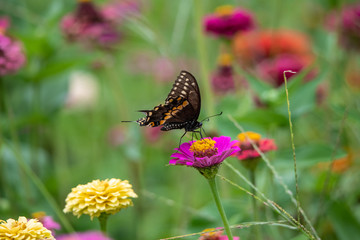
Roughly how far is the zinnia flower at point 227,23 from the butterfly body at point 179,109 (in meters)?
0.42

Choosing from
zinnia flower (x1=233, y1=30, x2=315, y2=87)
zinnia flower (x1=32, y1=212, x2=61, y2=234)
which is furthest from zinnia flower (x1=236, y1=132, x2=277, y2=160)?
zinnia flower (x1=233, y1=30, x2=315, y2=87)

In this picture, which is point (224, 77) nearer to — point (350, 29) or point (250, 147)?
point (350, 29)

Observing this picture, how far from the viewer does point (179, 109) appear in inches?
24.0

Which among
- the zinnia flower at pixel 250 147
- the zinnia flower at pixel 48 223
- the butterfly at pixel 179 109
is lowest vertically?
the zinnia flower at pixel 48 223

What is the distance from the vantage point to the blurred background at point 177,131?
0.76m

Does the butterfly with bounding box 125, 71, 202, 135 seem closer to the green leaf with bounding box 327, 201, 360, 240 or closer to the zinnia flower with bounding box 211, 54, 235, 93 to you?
the green leaf with bounding box 327, 201, 360, 240

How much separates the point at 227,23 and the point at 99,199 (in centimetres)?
64

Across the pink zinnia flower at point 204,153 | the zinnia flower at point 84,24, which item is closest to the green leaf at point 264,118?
the pink zinnia flower at point 204,153

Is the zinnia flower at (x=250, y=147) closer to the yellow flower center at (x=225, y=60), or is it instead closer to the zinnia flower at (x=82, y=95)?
the yellow flower center at (x=225, y=60)

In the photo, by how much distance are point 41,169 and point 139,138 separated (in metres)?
0.23

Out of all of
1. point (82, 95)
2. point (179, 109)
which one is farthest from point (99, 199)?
point (82, 95)

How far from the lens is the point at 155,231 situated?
43.4 inches

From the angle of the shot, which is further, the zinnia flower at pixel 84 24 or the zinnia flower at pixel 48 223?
the zinnia flower at pixel 84 24

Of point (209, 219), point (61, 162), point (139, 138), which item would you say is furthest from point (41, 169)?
point (209, 219)
